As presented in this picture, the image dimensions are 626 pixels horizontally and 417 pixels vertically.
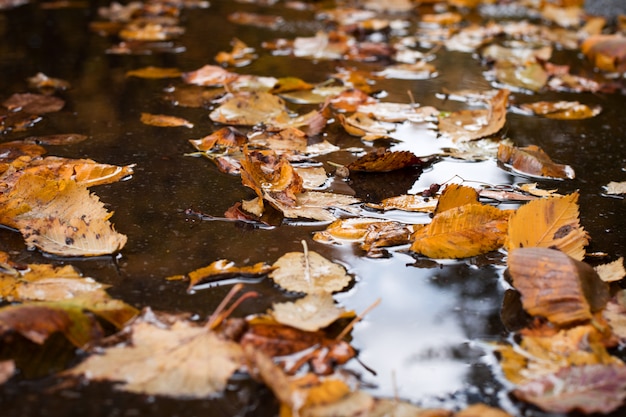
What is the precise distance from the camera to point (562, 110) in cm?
198

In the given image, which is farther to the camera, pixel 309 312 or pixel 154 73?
pixel 154 73

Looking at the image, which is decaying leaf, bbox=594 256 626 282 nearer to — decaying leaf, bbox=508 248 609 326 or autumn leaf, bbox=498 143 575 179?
decaying leaf, bbox=508 248 609 326

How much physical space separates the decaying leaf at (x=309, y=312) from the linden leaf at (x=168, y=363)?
88 mm

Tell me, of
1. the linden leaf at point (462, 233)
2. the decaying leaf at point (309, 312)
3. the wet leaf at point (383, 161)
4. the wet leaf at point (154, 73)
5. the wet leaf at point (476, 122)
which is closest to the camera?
the decaying leaf at point (309, 312)

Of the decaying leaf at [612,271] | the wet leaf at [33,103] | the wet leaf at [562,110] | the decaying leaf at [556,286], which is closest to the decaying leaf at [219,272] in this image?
the decaying leaf at [556,286]

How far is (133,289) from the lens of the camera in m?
1.02

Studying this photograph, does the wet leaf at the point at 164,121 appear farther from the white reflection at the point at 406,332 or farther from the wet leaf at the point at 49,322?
the wet leaf at the point at 49,322

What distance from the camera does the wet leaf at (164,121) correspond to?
1789 mm

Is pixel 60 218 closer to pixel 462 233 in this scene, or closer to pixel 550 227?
pixel 462 233

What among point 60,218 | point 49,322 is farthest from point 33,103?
point 49,322

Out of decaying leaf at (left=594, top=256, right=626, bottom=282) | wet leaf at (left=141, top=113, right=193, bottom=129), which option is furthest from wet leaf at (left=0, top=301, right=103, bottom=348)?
wet leaf at (left=141, top=113, right=193, bottom=129)

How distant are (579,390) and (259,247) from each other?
58 cm

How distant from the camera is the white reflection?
846 mm

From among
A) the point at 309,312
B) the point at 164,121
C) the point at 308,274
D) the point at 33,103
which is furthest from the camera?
the point at 33,103
